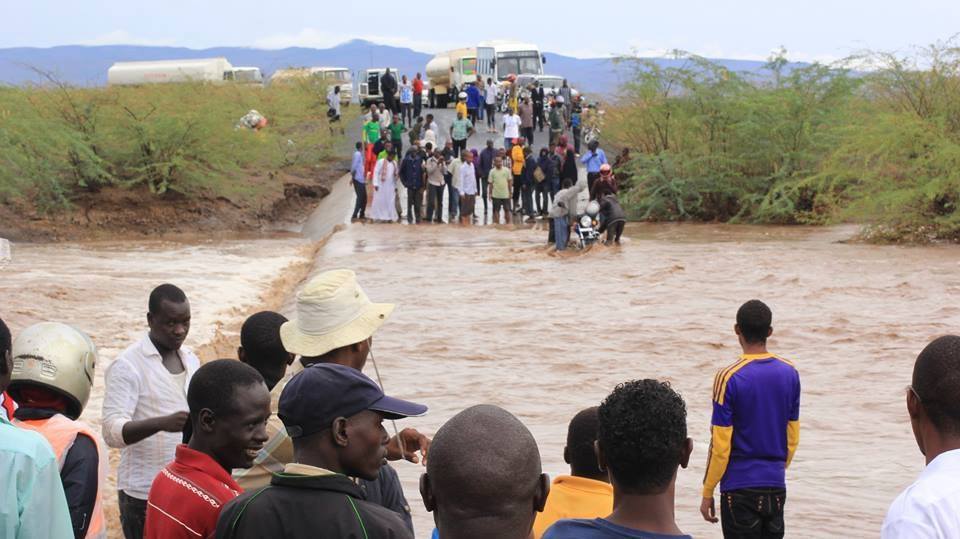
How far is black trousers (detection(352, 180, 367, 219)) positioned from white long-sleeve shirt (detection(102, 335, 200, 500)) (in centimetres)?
2195

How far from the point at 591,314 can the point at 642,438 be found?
545 inches

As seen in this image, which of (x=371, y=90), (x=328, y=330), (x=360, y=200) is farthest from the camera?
(x=371, y=90)

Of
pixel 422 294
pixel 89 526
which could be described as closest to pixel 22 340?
pixel 89 526

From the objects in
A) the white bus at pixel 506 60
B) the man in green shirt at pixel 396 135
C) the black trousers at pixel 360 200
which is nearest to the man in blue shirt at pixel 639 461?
the black trousers at pixel 360 200

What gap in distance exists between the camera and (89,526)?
3.83 m

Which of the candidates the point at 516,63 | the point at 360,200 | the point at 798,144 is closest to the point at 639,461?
the point at 360,200

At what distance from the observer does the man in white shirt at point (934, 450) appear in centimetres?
259

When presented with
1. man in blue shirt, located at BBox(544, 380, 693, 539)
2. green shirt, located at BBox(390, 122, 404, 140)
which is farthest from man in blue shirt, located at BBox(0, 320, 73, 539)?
green shirt, located at BBox(390, 122, 404, 140)

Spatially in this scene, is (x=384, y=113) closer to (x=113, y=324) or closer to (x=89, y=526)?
(x=113, y=324)

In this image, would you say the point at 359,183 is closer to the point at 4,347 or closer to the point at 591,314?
the point at 591,314

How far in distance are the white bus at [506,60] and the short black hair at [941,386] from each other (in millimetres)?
41164

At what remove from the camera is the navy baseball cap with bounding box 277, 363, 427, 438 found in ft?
10.3

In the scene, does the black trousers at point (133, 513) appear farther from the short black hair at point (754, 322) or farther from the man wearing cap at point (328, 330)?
the short black hair at point (754, 322)

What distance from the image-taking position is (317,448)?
3.14m
